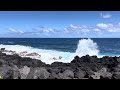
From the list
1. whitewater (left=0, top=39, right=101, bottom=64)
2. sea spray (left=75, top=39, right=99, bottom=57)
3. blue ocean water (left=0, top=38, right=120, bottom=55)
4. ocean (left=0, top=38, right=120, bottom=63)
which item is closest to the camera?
whitewater (left=0, top=39, right=101, bottom=64)

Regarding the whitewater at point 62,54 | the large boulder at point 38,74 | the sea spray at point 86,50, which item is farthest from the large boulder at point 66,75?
the sea spray at point 86,50

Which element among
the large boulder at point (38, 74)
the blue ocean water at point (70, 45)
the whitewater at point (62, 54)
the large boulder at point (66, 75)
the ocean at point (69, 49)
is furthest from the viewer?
the blue ocean water at point (70, 45)

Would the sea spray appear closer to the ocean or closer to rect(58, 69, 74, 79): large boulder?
the ocean

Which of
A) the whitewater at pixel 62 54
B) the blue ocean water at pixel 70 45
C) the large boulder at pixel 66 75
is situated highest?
the blue ocean water at pixel 70 45

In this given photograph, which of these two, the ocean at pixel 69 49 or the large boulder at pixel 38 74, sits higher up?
the ocean at pixel 69 49

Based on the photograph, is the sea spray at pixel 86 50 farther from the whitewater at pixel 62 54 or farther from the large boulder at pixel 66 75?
the large boulder at pixel 66 75

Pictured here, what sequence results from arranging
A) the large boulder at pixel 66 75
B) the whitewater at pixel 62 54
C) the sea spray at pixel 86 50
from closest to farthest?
1. the large boulder at pixel 66 75
2. the whitewater at pixel 62 54
3. the sea spray at pixel 86 50

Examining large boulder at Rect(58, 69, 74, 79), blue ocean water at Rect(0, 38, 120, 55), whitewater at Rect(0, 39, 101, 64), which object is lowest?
large boulder at Rect(58, 69, 74, 79)

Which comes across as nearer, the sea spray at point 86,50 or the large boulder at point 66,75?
the large boulder at point 66,75

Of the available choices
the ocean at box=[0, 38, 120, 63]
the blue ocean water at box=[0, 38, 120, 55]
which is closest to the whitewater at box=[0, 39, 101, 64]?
the ocean at box=[0, 38, 120, 63]

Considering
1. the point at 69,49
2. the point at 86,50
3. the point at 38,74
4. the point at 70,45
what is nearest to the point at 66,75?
the point at 38,74
